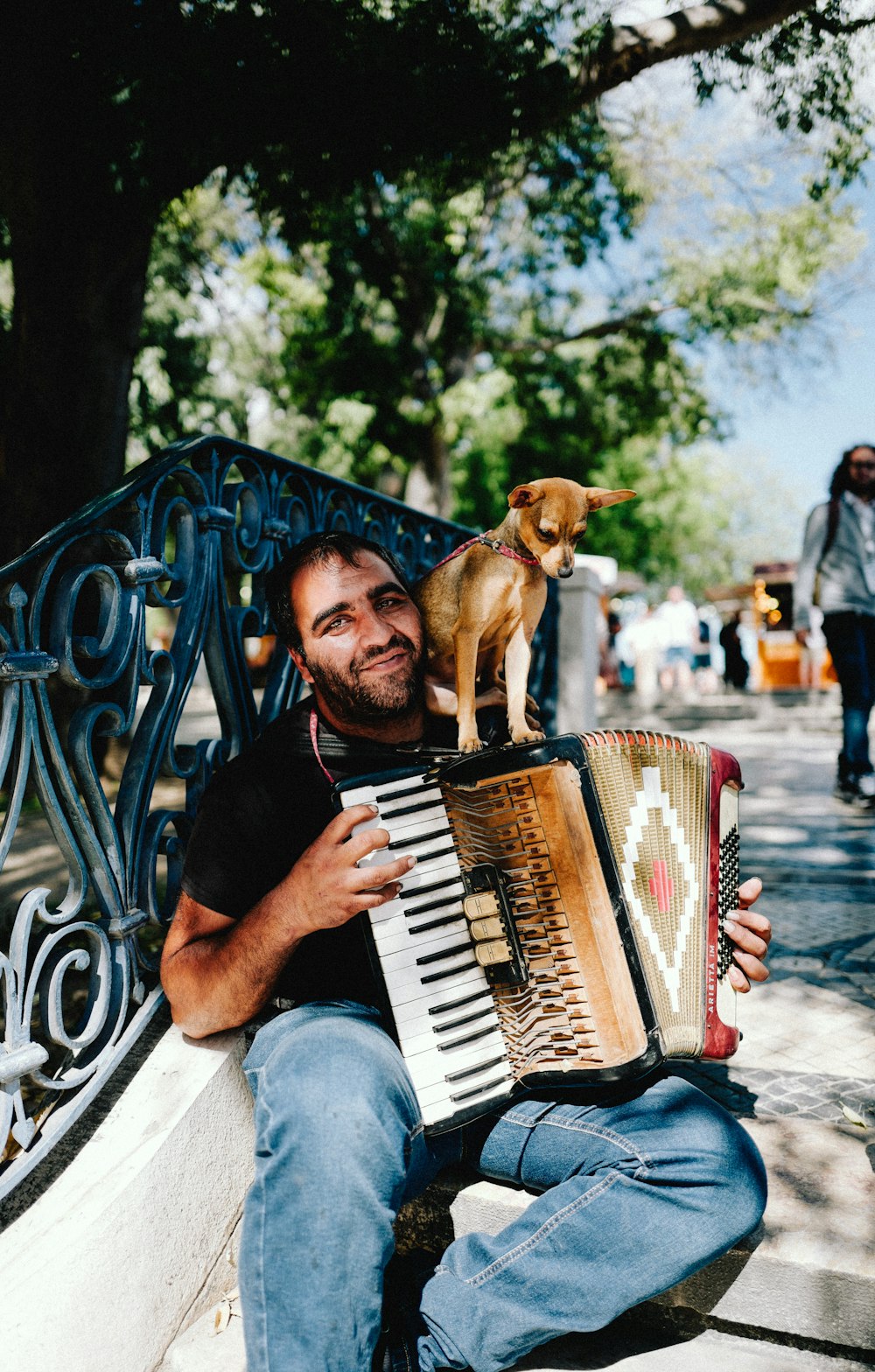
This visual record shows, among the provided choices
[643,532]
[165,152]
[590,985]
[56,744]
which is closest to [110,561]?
[56,744]

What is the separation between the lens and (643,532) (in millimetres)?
Answer: 30203

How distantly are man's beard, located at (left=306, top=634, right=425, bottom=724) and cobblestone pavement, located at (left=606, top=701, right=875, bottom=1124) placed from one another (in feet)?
4.78

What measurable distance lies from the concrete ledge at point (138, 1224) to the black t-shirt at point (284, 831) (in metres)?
0.31

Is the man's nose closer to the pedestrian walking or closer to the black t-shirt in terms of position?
the black t-shirt

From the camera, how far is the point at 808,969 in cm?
334

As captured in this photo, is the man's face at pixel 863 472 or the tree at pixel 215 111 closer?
the tree at pixel 215 111

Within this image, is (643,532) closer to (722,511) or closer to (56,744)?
(722,511)

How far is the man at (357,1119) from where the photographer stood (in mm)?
1530

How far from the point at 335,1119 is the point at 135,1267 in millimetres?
614

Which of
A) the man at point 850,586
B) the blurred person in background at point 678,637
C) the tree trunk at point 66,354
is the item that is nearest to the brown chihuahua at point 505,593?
the tree trunk at point 66,354

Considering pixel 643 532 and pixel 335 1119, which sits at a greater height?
pixel 643 532

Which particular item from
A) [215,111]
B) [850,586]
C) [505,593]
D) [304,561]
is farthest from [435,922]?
[850,586]

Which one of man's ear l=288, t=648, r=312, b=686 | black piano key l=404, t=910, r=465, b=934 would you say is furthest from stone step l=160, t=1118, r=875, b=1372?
man's ear l=288, t=648, r=312, b=686

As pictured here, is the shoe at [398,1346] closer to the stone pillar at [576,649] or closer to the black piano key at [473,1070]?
the black piano key at [473,1070]
